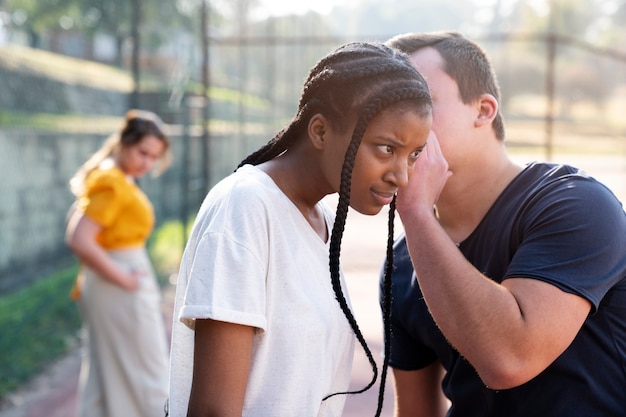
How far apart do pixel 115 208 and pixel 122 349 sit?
86cm

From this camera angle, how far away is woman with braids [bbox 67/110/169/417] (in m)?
5.29

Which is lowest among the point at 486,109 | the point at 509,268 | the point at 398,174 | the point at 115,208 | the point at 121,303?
the point at 121,303

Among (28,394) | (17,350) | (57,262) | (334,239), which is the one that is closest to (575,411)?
(334,239)

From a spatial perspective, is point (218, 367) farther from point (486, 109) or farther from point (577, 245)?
point (486, 109)

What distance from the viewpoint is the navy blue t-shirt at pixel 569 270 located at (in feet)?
7.29

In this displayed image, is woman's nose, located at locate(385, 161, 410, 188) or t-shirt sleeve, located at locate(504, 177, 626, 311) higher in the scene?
woman's nose, located at locate(385, 161, 410, 188)

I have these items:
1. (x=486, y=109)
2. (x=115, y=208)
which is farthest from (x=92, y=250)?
(x=486, y=109)

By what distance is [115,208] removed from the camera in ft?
17.1

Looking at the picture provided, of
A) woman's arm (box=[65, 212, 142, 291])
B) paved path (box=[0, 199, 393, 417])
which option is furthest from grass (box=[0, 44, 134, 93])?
→ woman's arm (box=[65, 212, 142, 291])

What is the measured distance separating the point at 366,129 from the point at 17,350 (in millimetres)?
4973

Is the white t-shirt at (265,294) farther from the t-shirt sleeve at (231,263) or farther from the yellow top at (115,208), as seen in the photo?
the yellow top at (115,208)

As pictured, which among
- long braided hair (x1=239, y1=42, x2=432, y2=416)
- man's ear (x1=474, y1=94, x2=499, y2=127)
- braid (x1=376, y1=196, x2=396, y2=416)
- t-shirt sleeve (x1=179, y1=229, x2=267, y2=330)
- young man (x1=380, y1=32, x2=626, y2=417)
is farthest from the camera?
man's ear (x1=474, y1=94, x2=499, y2=127)

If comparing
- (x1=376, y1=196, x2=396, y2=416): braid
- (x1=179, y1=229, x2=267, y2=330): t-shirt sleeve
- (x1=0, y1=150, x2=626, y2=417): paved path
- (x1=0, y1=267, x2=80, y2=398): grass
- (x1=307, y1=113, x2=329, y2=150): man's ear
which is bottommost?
(x1=0, y1=150, x2=626, y2=417): paved path

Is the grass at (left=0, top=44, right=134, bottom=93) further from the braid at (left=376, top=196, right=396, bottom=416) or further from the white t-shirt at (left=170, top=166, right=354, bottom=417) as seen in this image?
the white t-shirt at (left=170, top=166, right=354, bottom=417)
